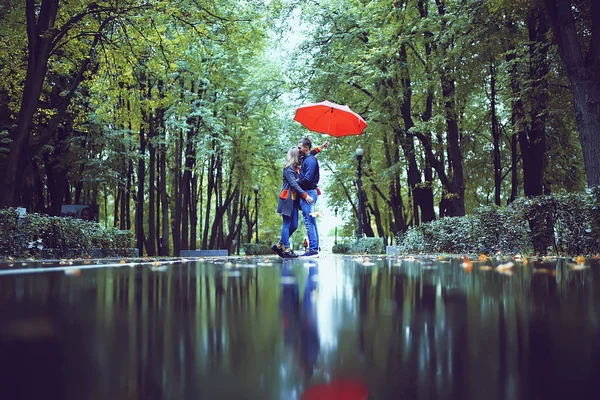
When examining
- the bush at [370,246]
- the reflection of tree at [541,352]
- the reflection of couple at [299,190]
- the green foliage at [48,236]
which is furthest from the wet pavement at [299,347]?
the bush at [370,246]

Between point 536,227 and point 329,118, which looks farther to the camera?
point 329,118

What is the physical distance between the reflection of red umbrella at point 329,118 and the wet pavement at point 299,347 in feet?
37.7

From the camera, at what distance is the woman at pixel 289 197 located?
1082cm

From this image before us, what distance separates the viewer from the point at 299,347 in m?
1.48

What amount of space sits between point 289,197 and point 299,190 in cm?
63

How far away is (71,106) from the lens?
21156 millimetres

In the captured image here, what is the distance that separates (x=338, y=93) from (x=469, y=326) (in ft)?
73.6

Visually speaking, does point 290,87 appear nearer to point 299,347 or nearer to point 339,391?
point 299,347

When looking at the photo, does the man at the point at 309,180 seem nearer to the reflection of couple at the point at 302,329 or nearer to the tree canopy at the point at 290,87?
the tree canopy at the point at 290,87

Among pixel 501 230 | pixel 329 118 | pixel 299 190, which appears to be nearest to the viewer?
pixel 299 190

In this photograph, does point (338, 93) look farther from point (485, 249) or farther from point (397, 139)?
point (485, 249)

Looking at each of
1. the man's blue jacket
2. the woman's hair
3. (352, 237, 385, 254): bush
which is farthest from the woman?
(352, 237, 385, 254): bush

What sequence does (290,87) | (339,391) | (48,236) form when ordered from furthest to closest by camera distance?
(290,87)
(48,236)
(339,391)

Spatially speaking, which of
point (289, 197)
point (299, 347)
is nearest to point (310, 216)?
point (289, 197)
